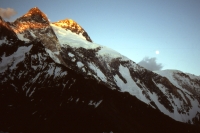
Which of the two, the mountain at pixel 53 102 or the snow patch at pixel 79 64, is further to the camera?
the snow patch at pixel 79 64

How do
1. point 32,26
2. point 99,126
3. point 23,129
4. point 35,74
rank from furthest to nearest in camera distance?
point 32,26, point 35,74, point 99,126, point 23,129

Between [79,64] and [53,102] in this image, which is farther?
[79,64]

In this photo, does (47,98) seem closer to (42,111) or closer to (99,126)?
(42,111)

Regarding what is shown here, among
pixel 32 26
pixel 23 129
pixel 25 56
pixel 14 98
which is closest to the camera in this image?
pixel 23 129

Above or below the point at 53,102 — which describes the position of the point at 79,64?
above

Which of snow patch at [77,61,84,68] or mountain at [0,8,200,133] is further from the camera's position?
snow patch at [77,61,84,68]

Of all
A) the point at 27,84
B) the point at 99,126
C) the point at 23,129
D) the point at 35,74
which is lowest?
the point at 23,129

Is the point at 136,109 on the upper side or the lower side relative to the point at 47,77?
upper

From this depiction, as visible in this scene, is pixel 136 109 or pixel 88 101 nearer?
pixel 88 101

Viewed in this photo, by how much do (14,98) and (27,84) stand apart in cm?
1042

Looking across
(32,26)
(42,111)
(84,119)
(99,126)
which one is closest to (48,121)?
(42,111)

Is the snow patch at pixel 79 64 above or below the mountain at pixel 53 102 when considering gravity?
above

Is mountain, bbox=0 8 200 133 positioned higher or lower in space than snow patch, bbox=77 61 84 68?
lower

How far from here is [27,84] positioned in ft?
322
